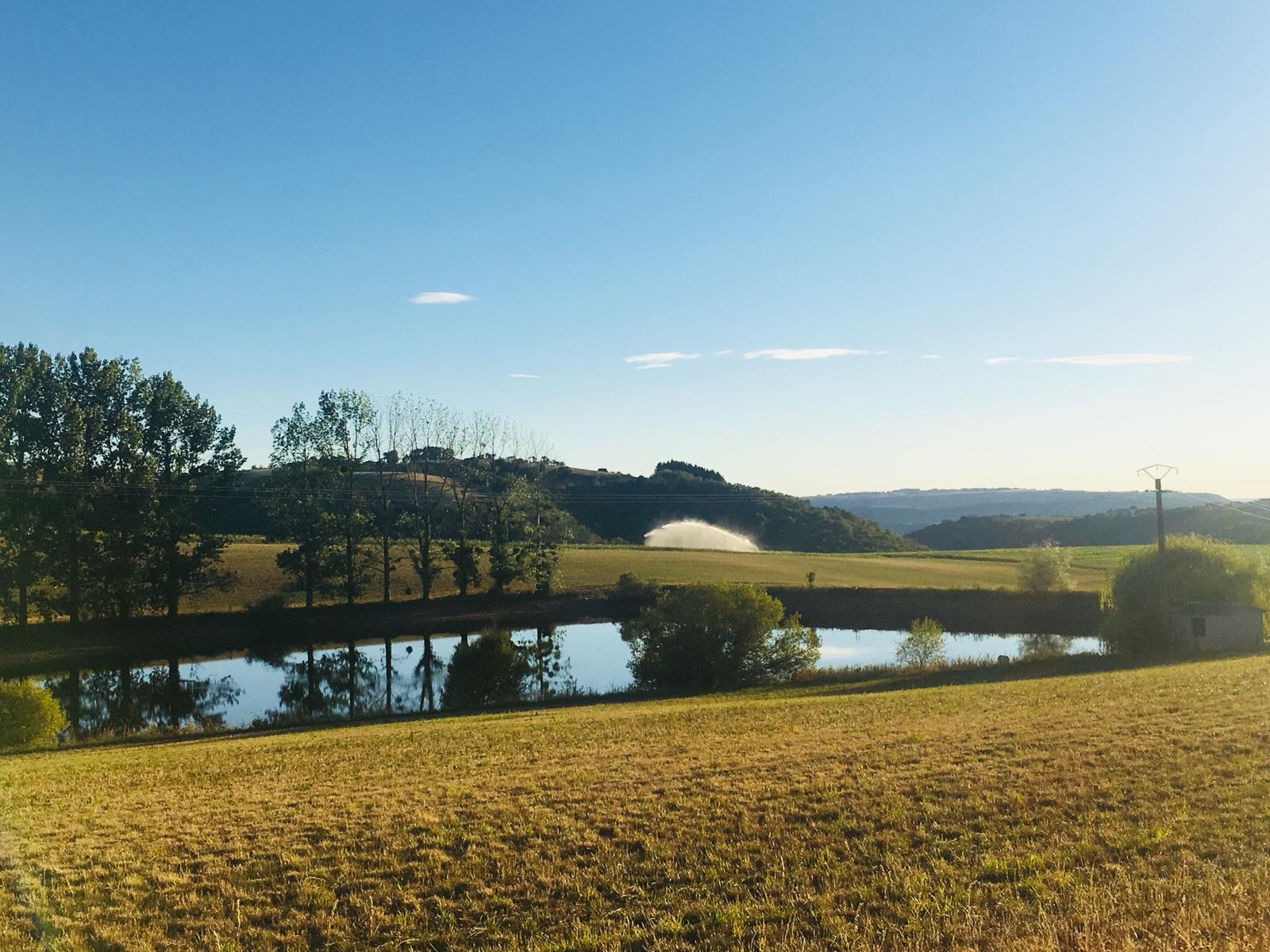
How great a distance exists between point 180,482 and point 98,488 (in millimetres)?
6082

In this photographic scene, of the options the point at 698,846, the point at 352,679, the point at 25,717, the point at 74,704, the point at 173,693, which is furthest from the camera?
the point at 352,679

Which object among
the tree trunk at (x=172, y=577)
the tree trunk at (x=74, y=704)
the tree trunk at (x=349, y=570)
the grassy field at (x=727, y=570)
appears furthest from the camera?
the grassy field at (x=727, y=570)

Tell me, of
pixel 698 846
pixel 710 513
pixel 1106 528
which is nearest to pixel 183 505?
pixel 698 846

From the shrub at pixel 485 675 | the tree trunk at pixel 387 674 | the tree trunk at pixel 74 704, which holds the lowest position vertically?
the tree trunk at pixel 387 674

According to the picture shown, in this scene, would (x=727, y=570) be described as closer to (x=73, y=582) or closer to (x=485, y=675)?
(x=485, y=675)

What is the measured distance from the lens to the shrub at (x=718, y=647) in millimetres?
44719

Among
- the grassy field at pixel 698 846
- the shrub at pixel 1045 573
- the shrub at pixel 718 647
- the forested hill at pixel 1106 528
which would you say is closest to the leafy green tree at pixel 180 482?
the shrub at pixel 718 647

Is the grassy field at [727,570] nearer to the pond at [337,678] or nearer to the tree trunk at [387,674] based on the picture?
the pond at [337,678]

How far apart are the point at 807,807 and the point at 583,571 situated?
71.4 metres

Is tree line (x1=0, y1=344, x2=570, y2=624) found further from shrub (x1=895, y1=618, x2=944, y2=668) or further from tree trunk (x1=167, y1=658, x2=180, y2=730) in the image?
shrub (x1=895, y1=618, x2=944, y2=668)

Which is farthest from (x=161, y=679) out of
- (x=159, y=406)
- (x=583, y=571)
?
(x=583, y=571)

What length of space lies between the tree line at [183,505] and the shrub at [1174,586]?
43.8 meters

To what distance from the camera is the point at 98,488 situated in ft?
198

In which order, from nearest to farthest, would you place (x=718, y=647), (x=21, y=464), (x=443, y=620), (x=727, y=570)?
(x=718, y=647), (x=21, y=464), (x=443, y=620), (x=727, y=570)
